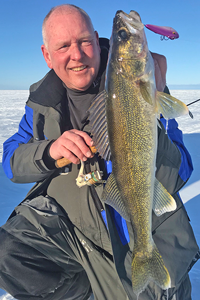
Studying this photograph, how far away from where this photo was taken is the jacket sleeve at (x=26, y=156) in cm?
208

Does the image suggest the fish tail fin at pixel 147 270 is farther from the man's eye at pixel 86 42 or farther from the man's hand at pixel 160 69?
the man's eye at pixel 86 42

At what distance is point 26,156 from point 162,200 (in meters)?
1.29

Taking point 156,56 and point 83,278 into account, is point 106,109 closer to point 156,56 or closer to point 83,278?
point 156,56

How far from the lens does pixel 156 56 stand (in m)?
1.73

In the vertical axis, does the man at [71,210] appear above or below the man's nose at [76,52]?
below

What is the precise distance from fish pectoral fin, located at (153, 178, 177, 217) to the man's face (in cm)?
122

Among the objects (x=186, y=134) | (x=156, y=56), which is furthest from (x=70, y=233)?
(x=186, y=134)

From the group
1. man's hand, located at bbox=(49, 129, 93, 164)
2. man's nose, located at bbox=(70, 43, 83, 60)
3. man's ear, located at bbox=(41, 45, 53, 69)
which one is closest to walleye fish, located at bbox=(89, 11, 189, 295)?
man's hand, located at bbox=(49, 129, 93, 164)

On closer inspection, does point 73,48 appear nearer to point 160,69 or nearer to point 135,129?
point 160,69

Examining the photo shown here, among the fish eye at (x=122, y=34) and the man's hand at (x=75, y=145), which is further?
the man's hand at (x=75, y=145)

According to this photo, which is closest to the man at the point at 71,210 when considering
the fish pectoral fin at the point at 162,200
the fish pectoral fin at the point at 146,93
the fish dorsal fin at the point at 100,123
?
the fish dorsal fin at the point at 100,123

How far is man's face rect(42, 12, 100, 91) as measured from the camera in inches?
83.4

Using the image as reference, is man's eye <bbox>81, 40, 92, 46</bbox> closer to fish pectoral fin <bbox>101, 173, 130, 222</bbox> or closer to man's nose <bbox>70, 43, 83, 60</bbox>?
man's nose <bbox>70, 43, 83, 60</bbox>

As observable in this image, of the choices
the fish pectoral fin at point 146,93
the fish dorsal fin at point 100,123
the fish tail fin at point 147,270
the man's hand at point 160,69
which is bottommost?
the fish tail fin at point 147,270
